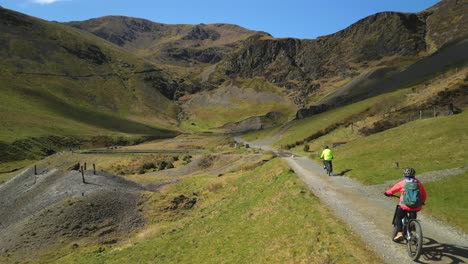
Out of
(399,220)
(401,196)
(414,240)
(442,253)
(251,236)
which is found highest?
(401,196)

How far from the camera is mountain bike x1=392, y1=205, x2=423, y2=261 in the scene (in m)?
13.0

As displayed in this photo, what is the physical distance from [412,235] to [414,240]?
209mm

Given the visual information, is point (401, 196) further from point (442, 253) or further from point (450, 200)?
point (450, 200)

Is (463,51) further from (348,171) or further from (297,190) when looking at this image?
(297,190)

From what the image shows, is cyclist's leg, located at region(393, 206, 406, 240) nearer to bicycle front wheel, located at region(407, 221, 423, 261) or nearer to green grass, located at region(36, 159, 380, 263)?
bicycle front wheel, located at region(407, 221, 423, 261)

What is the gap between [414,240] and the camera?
44.2ft

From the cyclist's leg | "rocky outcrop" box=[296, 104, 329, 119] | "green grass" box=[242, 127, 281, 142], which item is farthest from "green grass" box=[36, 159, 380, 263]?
"rocky outcrop" box=[296, 104, 329, 119]

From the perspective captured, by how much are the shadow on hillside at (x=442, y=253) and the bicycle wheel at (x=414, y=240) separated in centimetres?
36

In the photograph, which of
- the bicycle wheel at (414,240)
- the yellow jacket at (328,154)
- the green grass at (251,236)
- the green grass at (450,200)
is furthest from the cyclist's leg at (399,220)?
the yellow jacket at (328,154)

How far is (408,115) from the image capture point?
217 ft

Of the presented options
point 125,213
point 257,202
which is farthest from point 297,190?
point 125,213

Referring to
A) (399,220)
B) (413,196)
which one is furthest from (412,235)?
(413,196)

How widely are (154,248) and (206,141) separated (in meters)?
115

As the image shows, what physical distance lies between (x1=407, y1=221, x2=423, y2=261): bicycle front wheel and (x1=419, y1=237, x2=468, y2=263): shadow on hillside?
0.36 metres
